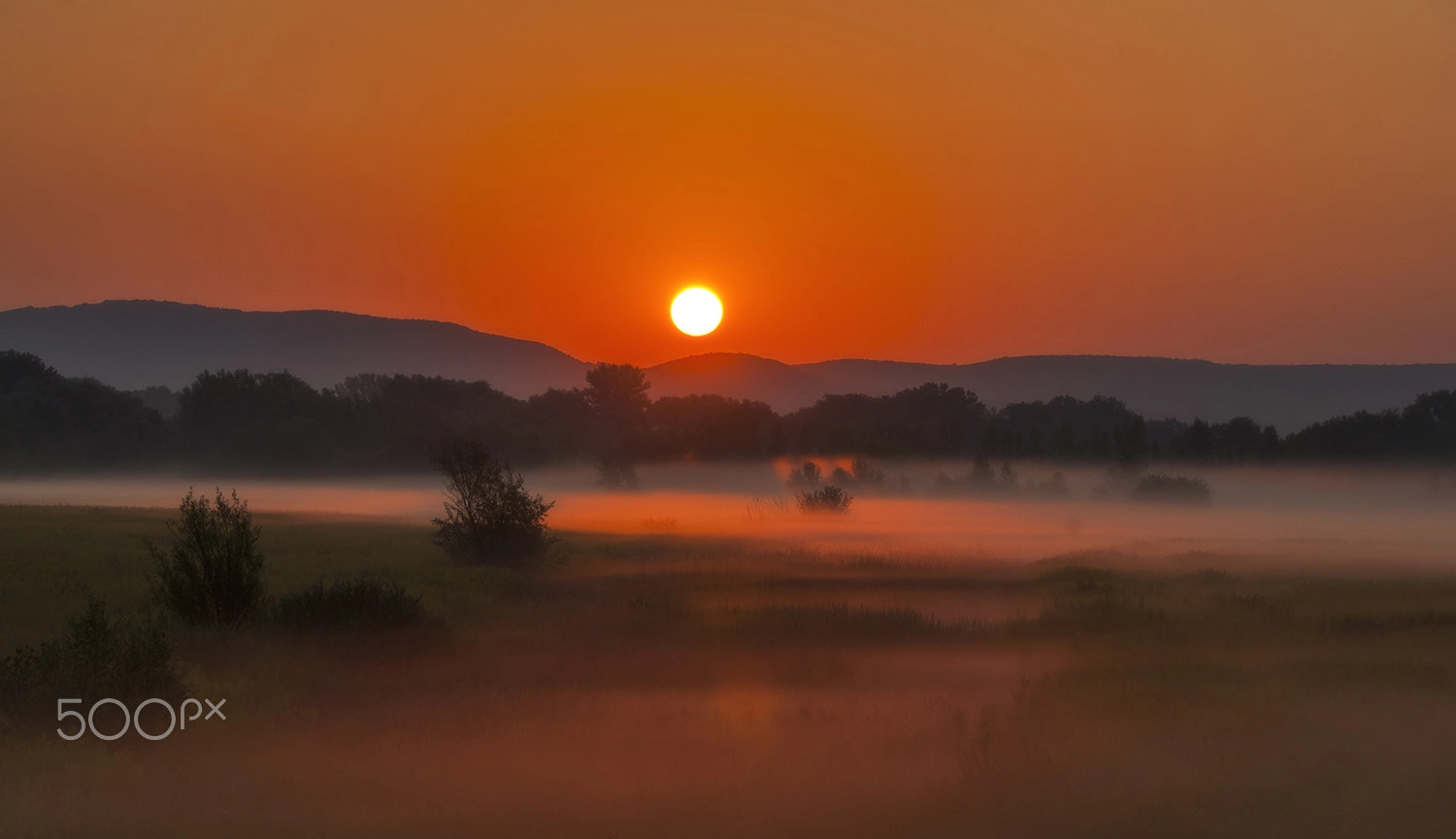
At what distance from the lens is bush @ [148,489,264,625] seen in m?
22.2

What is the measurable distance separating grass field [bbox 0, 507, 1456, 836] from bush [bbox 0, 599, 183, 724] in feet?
2.21

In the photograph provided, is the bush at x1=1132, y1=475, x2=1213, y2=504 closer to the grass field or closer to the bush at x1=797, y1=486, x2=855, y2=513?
the bush at x1=797, y1=486, x2=855, y2=513

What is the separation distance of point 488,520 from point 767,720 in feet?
71.0

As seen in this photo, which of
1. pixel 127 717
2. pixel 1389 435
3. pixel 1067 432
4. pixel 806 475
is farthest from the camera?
pixel 1067 432

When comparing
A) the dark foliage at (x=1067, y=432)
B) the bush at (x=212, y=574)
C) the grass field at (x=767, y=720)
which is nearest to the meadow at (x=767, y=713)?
the grass field at (x=767, y=720)

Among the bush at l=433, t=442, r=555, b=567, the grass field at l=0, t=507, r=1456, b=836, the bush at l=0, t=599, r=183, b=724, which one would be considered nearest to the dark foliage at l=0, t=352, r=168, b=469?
the bush at l=433, t=442, r=555, b=567

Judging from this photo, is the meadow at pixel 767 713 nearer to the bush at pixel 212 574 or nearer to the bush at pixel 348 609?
the bush at pixel 348 609

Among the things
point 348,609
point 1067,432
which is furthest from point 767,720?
point 1067,432

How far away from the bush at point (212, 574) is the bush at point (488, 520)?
46.3 feet

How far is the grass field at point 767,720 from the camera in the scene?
1294 centimetres

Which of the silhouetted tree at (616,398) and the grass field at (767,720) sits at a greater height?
the silhouetted tree at (616,398)

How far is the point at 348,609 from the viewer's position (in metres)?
23.4

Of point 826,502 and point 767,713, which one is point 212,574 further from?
point 826,502

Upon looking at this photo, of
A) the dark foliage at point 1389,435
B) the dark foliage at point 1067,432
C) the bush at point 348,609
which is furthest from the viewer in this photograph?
the dark foliage at point 1067,432
